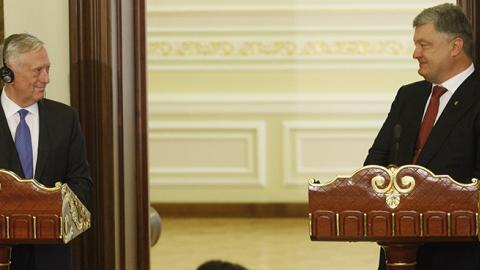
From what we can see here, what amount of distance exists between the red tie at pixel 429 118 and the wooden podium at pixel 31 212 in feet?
4.06

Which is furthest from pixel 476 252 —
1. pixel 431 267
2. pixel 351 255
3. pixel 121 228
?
pixel 351 255

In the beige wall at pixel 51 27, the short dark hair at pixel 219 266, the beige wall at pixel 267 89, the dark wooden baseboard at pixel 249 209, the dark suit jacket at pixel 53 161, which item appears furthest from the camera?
the dark wooden baseboard at pixel 249 209

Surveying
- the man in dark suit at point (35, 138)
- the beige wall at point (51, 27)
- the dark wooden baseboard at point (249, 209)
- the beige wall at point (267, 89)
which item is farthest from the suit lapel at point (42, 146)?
the dark wooden baseboard at point (249, 209)

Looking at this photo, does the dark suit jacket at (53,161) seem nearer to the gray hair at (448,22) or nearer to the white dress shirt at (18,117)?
the white dress shirt at (18,117)

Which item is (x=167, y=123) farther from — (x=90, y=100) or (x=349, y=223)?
(x=349, y=223)

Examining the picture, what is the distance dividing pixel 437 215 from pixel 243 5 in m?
6.17

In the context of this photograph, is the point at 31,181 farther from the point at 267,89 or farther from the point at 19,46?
the point at 267,89

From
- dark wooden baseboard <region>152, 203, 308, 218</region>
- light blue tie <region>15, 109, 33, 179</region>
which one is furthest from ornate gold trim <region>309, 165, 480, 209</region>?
dark wooden baseboard <region>152, 203, 308, 218</region>

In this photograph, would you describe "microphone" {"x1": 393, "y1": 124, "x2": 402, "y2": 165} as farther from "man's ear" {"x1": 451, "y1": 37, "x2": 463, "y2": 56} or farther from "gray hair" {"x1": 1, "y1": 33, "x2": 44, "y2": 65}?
"gray hair" {"x1": 1, "y1": 33, "x2": 44, "y2": 65}

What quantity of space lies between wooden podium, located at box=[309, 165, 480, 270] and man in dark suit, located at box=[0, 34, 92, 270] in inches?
36.3

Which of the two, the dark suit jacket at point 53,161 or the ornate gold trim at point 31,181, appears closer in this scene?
the ornate gold trim at point 31,181

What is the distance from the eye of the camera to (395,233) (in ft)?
10.2

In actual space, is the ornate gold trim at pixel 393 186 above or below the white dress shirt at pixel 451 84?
below

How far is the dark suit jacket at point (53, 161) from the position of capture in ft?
11.6
